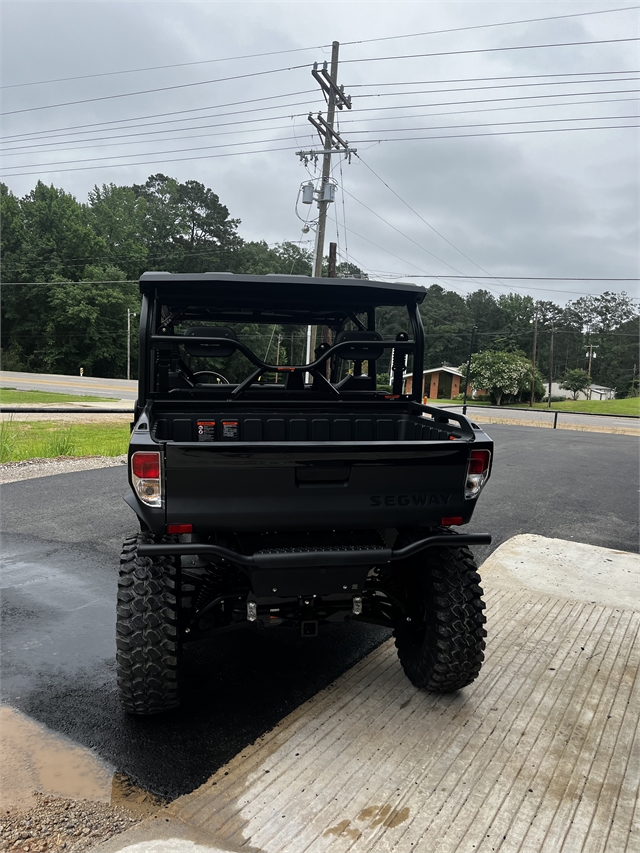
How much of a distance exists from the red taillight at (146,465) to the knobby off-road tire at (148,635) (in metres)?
0.43

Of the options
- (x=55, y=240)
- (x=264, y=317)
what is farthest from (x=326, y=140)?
(x=55, y=240)

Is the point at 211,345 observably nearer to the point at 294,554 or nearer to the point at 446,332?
the point at 294,554

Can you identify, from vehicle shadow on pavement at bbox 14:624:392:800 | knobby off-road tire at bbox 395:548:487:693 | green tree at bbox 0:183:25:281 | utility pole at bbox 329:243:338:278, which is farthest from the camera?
green tree at bbox 0:183:25:281

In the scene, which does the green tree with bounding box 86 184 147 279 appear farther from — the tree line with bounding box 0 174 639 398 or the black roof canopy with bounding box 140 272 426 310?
the black roof canopy with bounding box 140 272 426 310

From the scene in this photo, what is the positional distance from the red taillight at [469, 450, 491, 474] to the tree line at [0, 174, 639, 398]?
1342 inches

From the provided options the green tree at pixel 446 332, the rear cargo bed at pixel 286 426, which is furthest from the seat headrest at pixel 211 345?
the green tree at pixel 446 332

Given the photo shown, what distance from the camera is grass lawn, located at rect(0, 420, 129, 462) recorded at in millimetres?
10000

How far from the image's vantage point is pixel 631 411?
1667 inches

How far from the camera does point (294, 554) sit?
265cm

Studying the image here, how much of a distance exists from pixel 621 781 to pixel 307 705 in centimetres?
142

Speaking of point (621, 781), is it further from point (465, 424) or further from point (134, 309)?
point (134, 309)

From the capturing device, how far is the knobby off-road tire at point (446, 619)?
308cm

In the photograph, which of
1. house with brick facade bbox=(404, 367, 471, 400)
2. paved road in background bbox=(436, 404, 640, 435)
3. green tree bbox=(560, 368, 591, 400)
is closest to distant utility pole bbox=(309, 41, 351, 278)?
paved road in background bbox=(436, 404, 640, 435)

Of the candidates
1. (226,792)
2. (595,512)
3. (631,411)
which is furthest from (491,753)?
(631,411)
